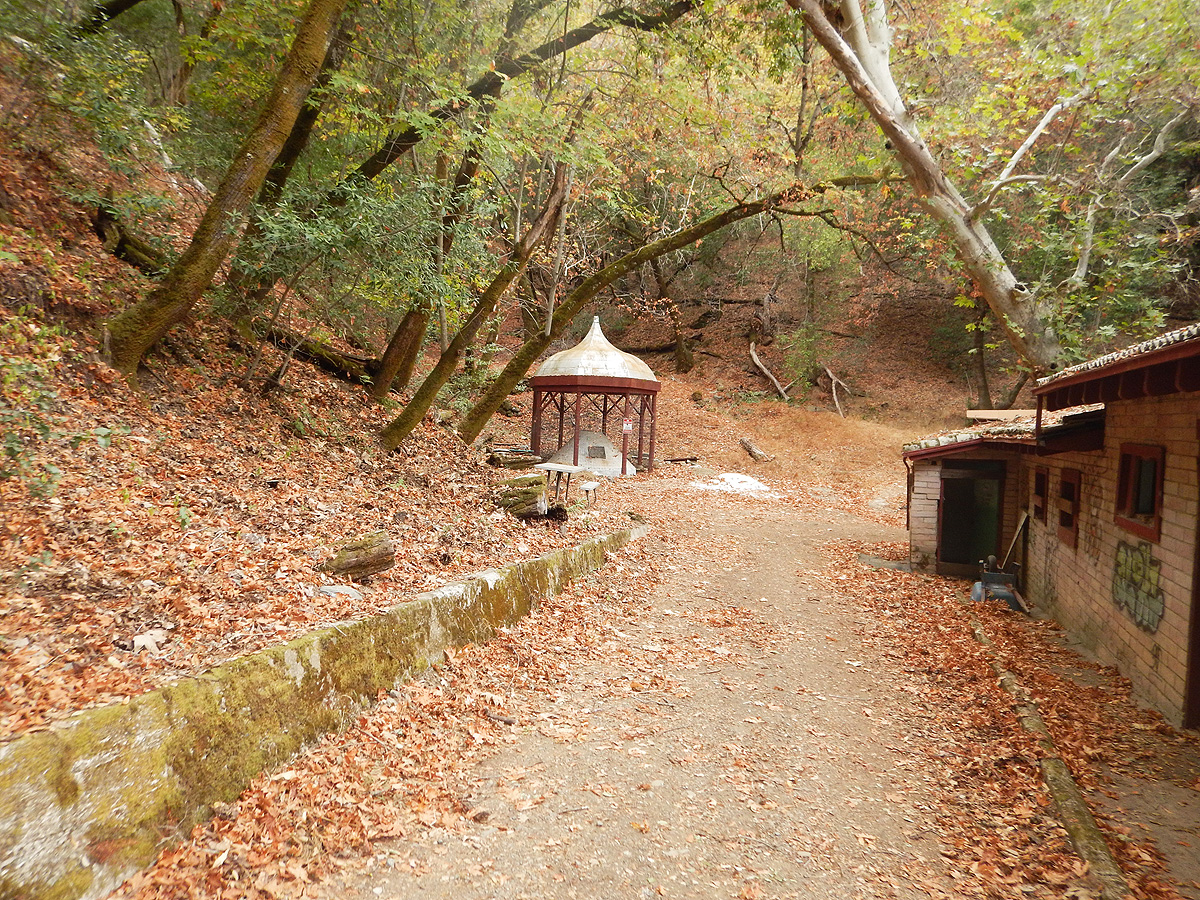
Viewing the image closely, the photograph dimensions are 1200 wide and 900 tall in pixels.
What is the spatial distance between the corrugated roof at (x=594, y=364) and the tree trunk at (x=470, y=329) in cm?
886

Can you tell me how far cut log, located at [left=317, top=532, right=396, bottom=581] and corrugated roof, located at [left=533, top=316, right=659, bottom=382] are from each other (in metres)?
13.8

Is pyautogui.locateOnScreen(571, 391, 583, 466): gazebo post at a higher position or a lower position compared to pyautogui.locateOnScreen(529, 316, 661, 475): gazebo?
lower

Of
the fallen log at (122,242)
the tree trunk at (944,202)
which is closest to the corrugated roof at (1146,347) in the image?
the tree trunk at (944,202)

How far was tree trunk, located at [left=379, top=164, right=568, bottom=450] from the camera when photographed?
9758mm

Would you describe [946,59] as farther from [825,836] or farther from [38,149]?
[38,149]

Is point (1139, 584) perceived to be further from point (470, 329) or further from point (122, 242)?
point (122, 242)

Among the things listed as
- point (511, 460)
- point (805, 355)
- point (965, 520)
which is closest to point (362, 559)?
point (965, 520)

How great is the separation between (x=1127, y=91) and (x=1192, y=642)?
33.8ft

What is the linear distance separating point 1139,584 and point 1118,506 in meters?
0.95

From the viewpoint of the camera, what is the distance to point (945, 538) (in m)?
12.2

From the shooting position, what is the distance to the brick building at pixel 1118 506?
17.7 feet

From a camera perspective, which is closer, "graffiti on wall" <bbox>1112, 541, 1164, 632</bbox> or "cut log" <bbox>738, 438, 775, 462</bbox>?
"graffiti on wall" <bbox>1112, 541, 1164, 632</bbox>

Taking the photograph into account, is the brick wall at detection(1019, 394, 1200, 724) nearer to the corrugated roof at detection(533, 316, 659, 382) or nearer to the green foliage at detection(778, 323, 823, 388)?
the corrugated roof at detection(533, 316, 659, 382)

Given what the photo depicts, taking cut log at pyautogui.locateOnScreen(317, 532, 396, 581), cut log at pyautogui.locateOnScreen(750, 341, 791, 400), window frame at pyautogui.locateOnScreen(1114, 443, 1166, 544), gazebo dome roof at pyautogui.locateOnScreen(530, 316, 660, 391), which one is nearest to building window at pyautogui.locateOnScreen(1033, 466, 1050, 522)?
window frame at pyautogui.locateOnScreen(1114, 443, 1166, 544)
